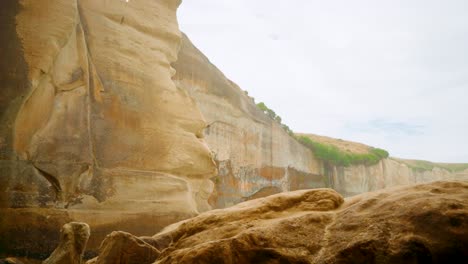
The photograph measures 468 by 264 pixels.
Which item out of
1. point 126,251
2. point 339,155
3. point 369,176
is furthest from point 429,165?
point 126,251

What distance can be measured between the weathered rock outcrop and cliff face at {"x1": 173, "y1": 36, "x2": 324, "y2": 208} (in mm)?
7582

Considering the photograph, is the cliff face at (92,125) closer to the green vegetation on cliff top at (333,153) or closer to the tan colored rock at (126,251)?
the tan colored rock at (126,251)

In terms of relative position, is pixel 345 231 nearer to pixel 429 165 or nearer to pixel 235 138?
pixel 235 138

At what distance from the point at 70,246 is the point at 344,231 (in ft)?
8.43

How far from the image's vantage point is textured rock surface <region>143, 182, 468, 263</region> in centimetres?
183

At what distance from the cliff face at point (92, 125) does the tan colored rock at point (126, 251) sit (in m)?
2.08

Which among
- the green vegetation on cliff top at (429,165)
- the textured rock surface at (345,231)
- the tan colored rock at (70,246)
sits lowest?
the tan colored rock at (70,246)

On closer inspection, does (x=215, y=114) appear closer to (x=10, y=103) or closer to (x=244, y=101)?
(x=244, y=101)

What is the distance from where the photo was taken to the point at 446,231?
1.84 m

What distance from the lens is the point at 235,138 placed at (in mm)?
12297

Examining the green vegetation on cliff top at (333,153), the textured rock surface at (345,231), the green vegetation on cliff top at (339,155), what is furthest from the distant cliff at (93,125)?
the green vegetation on cliff top at (339,155)

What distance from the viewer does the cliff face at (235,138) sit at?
1066 centimetres

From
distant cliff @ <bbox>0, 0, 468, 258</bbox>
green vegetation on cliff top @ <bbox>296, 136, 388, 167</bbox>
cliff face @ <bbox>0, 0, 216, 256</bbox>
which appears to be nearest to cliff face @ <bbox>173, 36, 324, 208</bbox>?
green vegetation on cliff top @ <bbox>296, 136, 388, 167</bbox>

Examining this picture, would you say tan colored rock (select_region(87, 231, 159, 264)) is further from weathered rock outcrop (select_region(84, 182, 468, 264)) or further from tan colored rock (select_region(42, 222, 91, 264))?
tan colored rock (select_region(42, 222, 91, 264))
